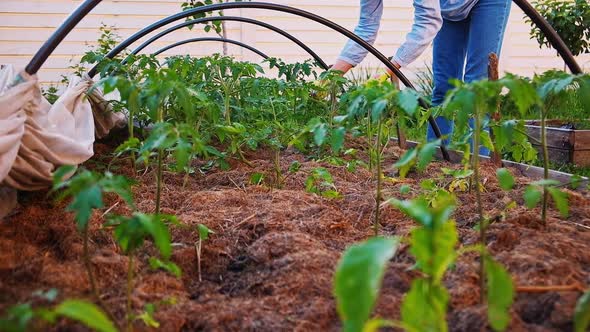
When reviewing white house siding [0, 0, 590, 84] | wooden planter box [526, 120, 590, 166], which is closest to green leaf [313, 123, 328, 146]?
wooden planter box [526, 120, 590, 166]

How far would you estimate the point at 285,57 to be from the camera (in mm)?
7707

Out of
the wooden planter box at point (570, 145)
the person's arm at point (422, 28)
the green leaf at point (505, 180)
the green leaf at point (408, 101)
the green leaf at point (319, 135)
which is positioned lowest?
the wooden planter box at point (570, 145)

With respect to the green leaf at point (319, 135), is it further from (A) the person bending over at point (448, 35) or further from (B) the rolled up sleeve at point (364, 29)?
(B) the rolled up sleeve at point (364, 29)

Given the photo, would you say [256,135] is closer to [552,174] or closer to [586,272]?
[552,174]

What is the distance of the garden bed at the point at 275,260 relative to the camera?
1370 mm

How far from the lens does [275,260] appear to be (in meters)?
1.73

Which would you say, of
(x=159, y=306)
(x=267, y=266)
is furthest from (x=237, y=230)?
(x=159, y=306)

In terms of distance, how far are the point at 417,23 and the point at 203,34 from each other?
4.99m

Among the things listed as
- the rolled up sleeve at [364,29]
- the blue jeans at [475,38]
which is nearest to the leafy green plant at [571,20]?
the blue jeans at [475,38]

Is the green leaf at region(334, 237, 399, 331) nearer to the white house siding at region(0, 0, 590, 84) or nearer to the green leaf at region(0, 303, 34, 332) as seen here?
the green leaf at region(0, 303, 34, 332)

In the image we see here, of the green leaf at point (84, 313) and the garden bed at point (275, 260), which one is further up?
the green leaf at point (84, 313)

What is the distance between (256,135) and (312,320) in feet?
5.57

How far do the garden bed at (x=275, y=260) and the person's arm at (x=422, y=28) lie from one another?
3.88ft

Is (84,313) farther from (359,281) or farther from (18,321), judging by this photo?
(359,281)
